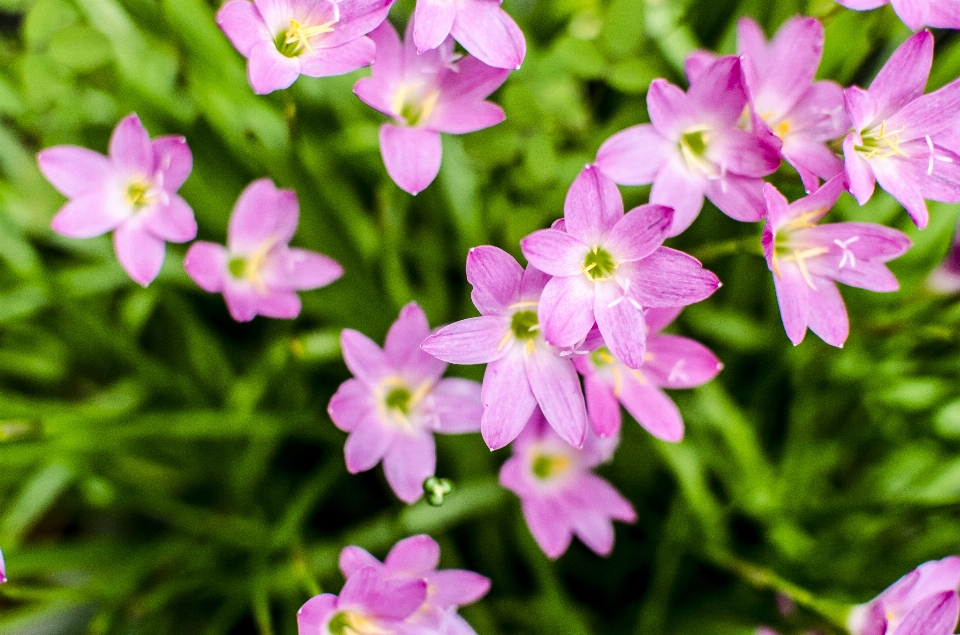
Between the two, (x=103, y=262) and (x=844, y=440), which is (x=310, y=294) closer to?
(x=103, y=262)

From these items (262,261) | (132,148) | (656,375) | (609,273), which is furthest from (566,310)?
(132,148)

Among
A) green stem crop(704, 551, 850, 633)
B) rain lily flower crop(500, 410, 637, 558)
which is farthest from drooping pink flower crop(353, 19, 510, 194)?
green stem crop(704, 551, 850, 633)

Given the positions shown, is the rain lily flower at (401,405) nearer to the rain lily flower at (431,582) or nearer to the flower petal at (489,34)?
the rain lily flower at (431,582)

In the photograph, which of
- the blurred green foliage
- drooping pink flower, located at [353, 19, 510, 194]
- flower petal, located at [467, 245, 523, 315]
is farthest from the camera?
the blurred green foliage

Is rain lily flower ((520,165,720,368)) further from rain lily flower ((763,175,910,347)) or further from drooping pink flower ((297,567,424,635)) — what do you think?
drooping pink flower ((297,567,424,635))

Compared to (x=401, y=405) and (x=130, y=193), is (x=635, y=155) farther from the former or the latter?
(x=130, y=193)

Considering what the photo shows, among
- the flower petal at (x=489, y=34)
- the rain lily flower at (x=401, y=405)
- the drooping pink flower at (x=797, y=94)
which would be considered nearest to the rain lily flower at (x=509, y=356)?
the rain lily flower at (x=401, y=405)

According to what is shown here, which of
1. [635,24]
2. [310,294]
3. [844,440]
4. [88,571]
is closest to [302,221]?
[310,294]
